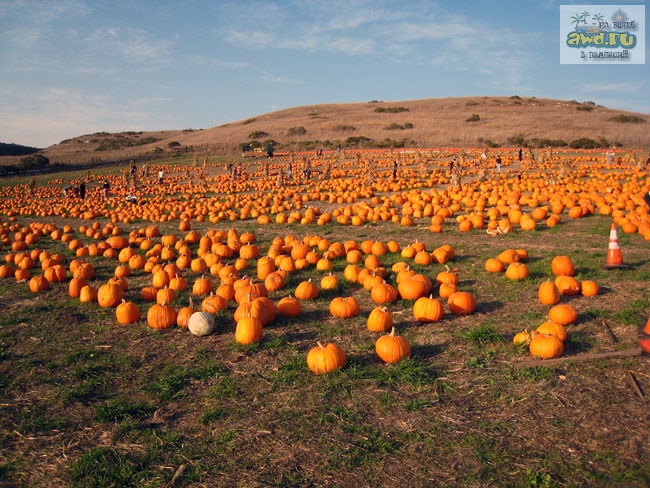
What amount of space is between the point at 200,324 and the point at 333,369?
2186 mm

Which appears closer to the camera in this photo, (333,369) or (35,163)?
(333,369)

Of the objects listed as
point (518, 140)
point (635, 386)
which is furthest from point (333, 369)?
point (518, 140)

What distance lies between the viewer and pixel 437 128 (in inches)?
2822

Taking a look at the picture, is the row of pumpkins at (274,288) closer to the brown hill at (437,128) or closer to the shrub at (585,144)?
the shrub at (585,144)

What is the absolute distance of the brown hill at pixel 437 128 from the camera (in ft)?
189

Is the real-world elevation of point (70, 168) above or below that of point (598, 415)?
above

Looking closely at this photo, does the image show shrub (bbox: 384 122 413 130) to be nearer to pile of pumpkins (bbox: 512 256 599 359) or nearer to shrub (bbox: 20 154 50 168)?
shrub (bbox: 20 154 50 168)

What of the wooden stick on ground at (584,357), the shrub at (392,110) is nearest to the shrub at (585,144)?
the wooden stick on ground at (584,357)

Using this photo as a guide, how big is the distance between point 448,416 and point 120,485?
2778 millimetres

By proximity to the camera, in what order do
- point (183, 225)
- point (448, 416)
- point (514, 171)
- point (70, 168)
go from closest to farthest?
point (448, 416)
point (183, 225)
point (514, 171)
point (70, 168)

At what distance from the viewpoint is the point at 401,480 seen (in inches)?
144

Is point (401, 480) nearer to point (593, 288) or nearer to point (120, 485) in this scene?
point (120, 485)

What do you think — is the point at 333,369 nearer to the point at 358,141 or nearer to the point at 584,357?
the point at 584,357

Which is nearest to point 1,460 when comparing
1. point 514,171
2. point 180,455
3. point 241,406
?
point 180,455
